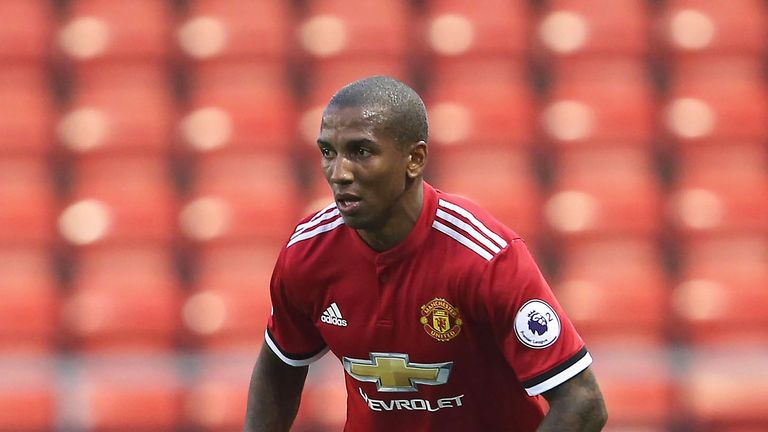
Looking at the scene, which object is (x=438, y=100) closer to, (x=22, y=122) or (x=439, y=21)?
(x=439, y=21)

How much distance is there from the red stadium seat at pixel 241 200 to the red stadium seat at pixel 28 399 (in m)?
1.17

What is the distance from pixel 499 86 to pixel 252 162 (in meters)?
1.51

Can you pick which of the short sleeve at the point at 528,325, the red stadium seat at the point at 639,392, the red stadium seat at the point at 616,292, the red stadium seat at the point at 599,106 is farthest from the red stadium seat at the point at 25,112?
the short sleeve at the point at 528,325

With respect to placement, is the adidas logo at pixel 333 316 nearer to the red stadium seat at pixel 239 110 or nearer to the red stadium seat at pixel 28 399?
the red stadium seat at pixel 28 399

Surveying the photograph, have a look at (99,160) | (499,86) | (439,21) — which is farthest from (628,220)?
(99,160)

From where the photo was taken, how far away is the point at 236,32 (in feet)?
24.6

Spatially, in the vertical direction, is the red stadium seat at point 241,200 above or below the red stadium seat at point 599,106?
below

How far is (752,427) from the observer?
6.12 meters

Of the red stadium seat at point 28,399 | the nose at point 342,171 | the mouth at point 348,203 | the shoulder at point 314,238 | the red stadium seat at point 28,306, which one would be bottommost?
the red stadium seat at point 28,399

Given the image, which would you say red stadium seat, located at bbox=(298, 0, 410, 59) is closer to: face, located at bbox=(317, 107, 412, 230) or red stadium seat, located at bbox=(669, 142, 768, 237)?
red stadium seat, located at bbox=(669, 142, 768, 237)

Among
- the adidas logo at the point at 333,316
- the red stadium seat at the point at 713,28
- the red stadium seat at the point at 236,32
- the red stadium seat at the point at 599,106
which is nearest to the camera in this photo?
the adidas logo at the point at 333,316

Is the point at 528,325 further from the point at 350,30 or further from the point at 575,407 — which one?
the point at 350,30

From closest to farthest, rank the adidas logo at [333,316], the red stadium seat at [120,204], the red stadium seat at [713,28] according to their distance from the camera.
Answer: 1. the adidas logo at [333,316]
2. the red stadium seat at [120,204]
3. the red stadium seat at [713,28]

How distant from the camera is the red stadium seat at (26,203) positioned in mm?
6824
